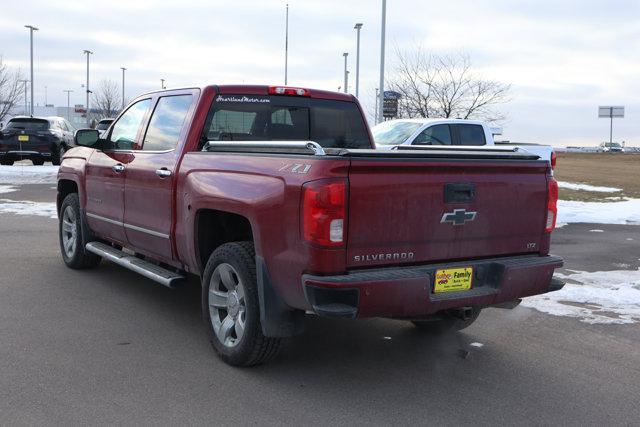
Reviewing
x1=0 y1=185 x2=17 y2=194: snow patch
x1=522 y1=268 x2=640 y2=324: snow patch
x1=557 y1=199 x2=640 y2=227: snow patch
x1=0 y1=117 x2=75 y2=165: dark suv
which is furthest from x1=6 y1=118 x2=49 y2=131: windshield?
x1=522 y1=268 x2=640 y2=324: snow patch

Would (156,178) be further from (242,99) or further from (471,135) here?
(471,135)

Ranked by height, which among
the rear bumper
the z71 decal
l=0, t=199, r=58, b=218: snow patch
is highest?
the z71 decal

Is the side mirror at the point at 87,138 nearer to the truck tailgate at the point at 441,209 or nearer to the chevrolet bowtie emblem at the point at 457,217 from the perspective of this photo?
the truck tailgate at the point at 441,209

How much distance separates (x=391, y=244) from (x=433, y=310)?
19.4 inches

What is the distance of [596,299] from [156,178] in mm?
4402

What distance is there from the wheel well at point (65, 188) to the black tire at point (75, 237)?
0.17 metres

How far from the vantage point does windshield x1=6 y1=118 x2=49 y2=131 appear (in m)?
21.6

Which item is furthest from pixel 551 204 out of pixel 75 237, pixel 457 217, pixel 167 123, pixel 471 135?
pixel 471 135

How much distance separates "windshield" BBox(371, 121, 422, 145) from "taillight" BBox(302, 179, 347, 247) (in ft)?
29.4

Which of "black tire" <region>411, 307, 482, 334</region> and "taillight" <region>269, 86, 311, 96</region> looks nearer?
"black tire" <region>411, 307, 482, 334</region>

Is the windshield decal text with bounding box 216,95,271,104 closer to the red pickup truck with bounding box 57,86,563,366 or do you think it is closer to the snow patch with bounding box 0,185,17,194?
the red pickup truck with bounding box 57,86,563,366

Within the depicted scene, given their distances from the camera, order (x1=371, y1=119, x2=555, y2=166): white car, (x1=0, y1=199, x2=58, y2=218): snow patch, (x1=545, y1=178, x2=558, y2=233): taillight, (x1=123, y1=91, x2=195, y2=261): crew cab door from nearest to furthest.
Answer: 1. (x1=545, y1=178, x2=558, y2=233): taillight
2. (x1=123, y1=91, x2=195, y2=261): crew cab door
3. (x1=0, y1=199, x2=58, y2=218): snow patch
4. (x1=371, y1=119, x2=555, y2=166): white car

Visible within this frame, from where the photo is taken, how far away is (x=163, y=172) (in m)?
5.29

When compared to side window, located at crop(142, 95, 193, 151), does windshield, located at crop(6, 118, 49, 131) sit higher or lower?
higher
